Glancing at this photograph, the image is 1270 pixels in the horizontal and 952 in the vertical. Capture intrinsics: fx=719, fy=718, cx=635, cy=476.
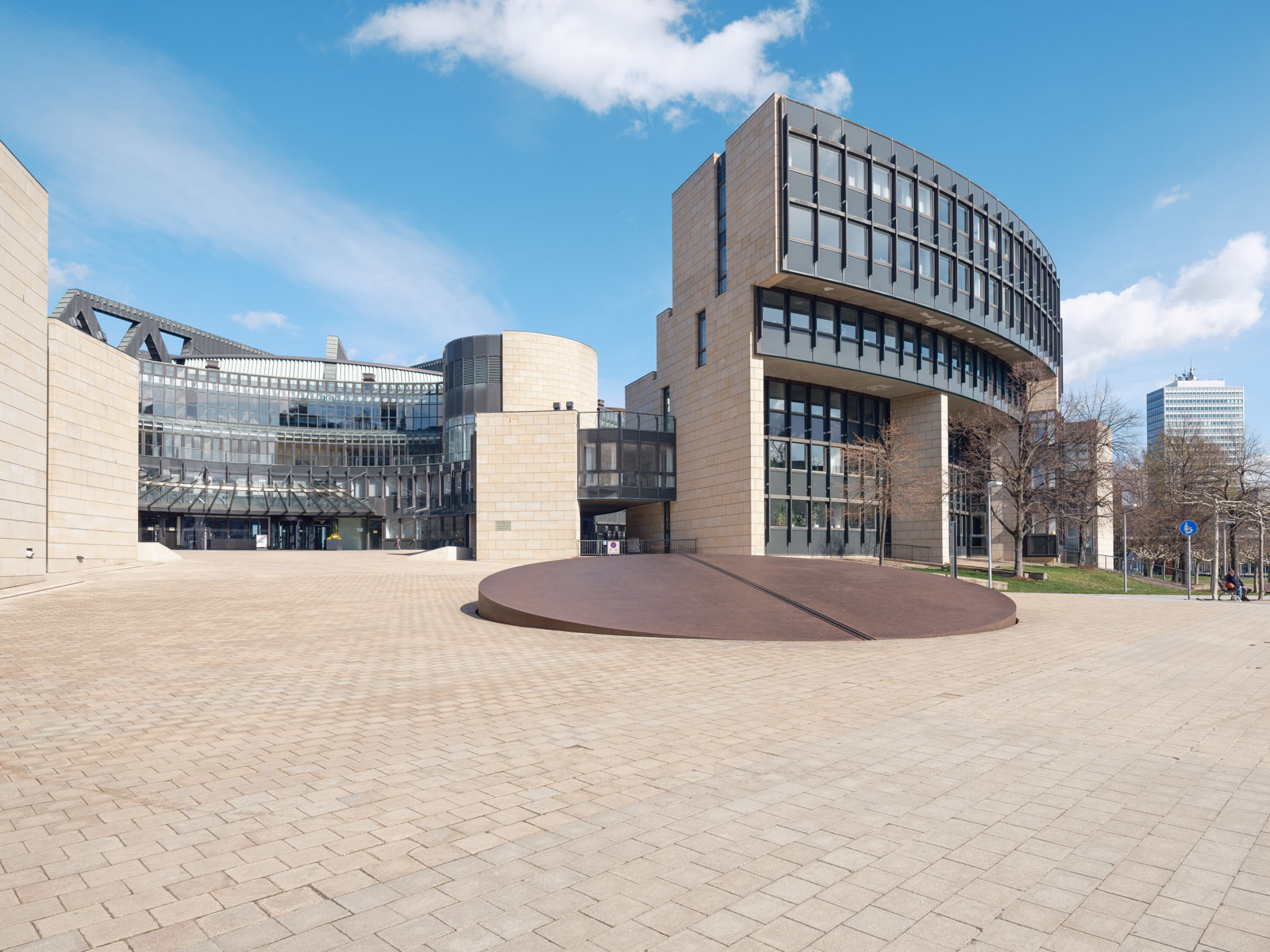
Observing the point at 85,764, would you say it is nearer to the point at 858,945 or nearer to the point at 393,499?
the point at 858,945

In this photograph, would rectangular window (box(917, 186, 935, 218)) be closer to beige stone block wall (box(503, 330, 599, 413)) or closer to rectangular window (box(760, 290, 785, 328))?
rectangular window (box(760, 290, 785, 328))

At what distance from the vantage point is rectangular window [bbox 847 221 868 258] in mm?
36000

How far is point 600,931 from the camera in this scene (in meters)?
3.03

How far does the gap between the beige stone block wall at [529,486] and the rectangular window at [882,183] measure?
20.4 m

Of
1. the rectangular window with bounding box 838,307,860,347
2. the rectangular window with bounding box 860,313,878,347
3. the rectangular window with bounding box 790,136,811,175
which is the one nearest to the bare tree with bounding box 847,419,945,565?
the rectangular window with bounding box 860,313,878,347

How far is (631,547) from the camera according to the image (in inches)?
1702

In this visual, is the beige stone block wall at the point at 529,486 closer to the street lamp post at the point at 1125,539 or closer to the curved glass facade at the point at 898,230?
the curved glass facade at the point at 898,230

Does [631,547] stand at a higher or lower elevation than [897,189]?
lower

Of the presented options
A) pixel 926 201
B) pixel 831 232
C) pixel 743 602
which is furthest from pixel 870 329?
pixel 743 602

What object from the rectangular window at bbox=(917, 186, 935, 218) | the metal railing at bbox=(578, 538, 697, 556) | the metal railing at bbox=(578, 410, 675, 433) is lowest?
the metal railing at bbox=(578, 538, 697, 556)

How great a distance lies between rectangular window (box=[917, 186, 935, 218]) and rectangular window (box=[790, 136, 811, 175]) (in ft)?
24.9

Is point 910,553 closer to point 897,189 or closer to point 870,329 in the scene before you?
point 870,329

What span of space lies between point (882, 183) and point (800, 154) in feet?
17.8

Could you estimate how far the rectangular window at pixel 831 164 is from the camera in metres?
35.5
